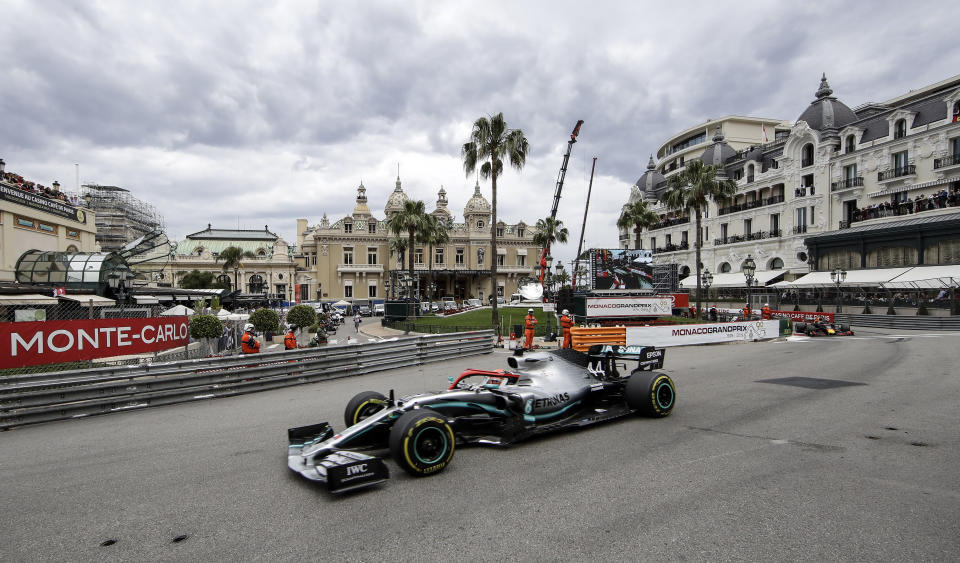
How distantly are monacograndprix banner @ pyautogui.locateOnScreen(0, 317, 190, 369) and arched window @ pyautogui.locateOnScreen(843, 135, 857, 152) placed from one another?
169ft

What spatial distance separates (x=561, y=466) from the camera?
18.1 feet

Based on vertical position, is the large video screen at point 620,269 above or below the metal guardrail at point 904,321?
above

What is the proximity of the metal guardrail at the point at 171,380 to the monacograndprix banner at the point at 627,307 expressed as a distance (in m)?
17.2

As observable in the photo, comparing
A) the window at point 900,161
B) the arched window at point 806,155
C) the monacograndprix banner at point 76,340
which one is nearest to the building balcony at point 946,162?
the window at point 900,161

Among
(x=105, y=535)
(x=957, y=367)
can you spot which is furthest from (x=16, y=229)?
(x=957, y=367)

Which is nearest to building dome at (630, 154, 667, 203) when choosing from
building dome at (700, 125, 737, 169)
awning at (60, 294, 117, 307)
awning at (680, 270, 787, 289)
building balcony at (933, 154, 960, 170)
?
building dome at (700, 125, 737, 169)

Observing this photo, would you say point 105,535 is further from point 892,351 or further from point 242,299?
point 242,299

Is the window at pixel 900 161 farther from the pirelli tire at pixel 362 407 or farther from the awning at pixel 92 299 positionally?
the awning at pixel 92 299

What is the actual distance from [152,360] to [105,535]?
795cm

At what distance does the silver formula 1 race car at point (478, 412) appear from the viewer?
200 inches

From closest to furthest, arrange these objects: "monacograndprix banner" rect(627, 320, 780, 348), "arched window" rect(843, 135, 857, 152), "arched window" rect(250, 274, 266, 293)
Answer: "monacograndprix banner" rect(627, 320, 780, 348), "arched window" rect(843, 135, 857, 152), "arched window" rect(250, 274, 266, 293)

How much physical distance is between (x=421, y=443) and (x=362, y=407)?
142 centimetres

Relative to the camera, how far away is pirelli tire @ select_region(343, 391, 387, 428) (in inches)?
249

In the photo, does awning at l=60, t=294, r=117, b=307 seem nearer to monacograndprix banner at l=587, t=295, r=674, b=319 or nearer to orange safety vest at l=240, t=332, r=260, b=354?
orange safety vest at l=240, t=332, r=260, b=354
